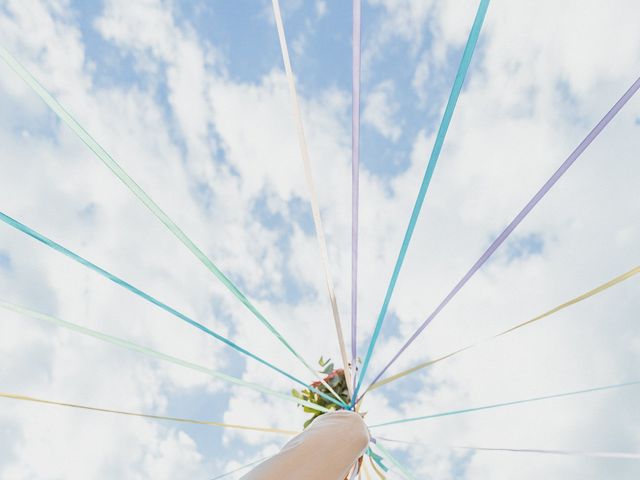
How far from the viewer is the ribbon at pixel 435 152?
2.45m

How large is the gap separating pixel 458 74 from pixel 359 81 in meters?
0.52

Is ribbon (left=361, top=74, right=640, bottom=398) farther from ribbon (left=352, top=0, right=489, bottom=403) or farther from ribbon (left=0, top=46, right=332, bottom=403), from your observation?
ribbon (left=0, top=46, right=332, bottom=403)

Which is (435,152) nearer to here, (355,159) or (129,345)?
(355,159)

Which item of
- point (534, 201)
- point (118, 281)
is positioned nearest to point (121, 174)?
point (118, 281)

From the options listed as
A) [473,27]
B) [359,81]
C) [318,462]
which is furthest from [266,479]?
[473,27]

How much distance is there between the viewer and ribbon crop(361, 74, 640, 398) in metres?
3.01

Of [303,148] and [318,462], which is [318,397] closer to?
[318,462]

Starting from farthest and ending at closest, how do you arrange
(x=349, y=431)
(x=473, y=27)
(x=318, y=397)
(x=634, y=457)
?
1. (x=318, y=397)
2. (x=634, y=457)
3. (x=349, y=431)
4. (x=473, y=27)

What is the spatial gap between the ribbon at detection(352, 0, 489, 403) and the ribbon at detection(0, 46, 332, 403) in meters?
0.87

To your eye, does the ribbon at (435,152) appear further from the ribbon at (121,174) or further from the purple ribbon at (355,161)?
the ribbon at (121,174)

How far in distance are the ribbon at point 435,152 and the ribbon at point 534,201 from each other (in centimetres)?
39

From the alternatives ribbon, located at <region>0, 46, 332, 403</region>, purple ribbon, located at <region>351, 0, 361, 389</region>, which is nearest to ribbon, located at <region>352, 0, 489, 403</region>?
purple ribbon, located at <region>351, 0, 361, 389</region>

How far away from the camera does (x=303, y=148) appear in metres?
3.40

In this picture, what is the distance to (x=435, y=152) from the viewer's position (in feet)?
10.4
